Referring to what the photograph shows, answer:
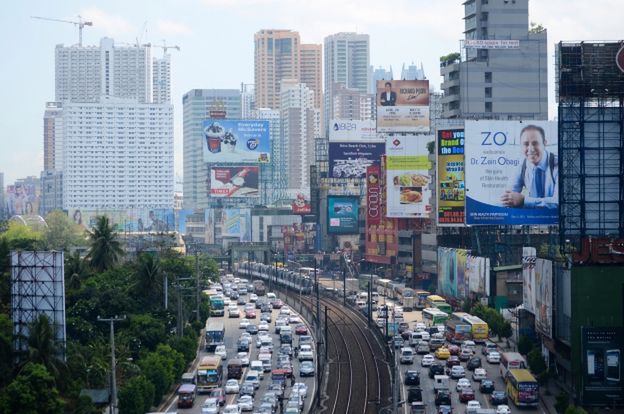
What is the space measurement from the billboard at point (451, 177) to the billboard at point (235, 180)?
7912 centimetres

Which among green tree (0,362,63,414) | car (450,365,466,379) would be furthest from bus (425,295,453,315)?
green tree (0,362,63,414)

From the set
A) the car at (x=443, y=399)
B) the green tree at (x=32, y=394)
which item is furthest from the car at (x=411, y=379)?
the green tree at (x=32, y=394)

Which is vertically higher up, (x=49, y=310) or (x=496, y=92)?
(x=496, y=92)

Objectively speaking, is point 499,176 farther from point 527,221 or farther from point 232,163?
point 232,163

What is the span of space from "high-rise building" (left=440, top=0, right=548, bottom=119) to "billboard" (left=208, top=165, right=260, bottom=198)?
200 feet

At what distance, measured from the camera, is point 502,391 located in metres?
60.5

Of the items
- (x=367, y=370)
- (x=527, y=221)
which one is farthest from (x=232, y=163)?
(x=367, y=370)

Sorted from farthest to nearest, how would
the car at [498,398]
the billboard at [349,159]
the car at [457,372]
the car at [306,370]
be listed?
1. the billboard at [349,159]
2. the car at [306,370]
3. the car at [457,372]
4. the car at [498,398]

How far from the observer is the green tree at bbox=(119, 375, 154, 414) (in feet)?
171

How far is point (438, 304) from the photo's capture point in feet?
323

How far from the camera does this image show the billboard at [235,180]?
594 feet

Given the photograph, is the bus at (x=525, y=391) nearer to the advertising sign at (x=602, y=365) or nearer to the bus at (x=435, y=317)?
the advertising sign at (x=602, y=365)

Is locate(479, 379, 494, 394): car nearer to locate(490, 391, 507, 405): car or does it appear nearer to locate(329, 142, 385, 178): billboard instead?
locate(490, 391, 507, 405): car

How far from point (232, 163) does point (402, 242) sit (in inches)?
2402
